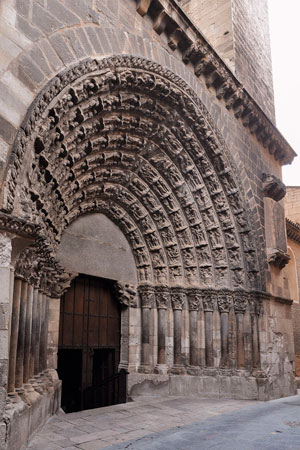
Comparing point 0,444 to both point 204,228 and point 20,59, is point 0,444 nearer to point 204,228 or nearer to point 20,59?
point 20,59

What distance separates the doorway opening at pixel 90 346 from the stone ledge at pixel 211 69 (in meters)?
A: 4.17

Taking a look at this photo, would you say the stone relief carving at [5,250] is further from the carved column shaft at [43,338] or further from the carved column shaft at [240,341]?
the carved column shaft at [240,341]

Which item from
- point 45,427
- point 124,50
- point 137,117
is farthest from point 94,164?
point 45,427

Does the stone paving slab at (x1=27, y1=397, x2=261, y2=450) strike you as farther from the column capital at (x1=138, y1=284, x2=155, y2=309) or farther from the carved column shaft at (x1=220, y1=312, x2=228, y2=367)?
the column capital at (x1=138, y1=284, x2=155, y2=309)

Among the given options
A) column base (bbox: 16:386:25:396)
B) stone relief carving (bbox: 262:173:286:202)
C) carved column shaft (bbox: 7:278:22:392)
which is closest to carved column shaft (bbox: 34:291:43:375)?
column base (bbox: 16:386:25:396)

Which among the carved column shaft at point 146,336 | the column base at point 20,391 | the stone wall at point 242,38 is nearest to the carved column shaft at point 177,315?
the carved column shaft at point 146,336

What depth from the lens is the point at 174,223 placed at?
809cm

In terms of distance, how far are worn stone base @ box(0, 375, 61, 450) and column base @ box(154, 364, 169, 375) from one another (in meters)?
2.51

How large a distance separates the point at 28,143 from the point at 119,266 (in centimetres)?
420

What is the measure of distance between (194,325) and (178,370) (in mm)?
863

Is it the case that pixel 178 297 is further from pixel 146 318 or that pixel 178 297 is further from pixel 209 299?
pixel 146 318

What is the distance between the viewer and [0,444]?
125 inches

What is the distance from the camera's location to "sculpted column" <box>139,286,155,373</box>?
7691 mm

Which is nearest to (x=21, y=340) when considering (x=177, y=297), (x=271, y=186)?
(x=177, y=297)
